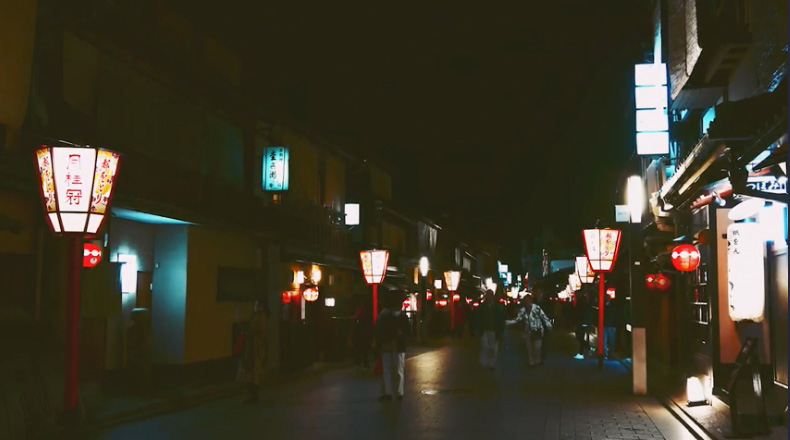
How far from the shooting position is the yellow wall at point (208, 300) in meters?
21.7

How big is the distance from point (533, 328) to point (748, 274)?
10.8m

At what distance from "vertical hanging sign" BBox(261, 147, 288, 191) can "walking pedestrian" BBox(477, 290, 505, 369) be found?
7063 millimetres

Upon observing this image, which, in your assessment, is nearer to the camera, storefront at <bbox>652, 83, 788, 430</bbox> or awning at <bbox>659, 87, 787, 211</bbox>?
awning at <bbox>659, 87, 787, 211</bbox>

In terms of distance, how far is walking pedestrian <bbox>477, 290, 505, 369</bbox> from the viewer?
24.8 m

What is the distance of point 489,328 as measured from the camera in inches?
979

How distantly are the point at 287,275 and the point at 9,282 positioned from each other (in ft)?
47.4

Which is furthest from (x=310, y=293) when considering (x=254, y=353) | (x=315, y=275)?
(x=254, y=353)

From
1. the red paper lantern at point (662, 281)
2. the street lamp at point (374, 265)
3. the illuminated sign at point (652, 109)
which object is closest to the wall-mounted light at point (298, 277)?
the street lamp at point (374, 265)

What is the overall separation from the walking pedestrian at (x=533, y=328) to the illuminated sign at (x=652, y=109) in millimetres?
6145

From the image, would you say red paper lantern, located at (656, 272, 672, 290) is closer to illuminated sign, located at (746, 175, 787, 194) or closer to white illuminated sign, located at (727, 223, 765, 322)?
white illuminated sign, located at (727, 223, 765, 322)

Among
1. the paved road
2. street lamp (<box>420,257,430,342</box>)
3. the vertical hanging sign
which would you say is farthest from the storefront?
street lamp (<box>420,257,430,342</box>)

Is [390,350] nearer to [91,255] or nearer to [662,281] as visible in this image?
[91,255]

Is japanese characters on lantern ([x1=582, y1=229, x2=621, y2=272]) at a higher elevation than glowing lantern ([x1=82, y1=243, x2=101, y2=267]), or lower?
higher

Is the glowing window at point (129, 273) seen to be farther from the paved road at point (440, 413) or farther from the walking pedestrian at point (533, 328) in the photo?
the walking pedestrian at point (533, 328)
